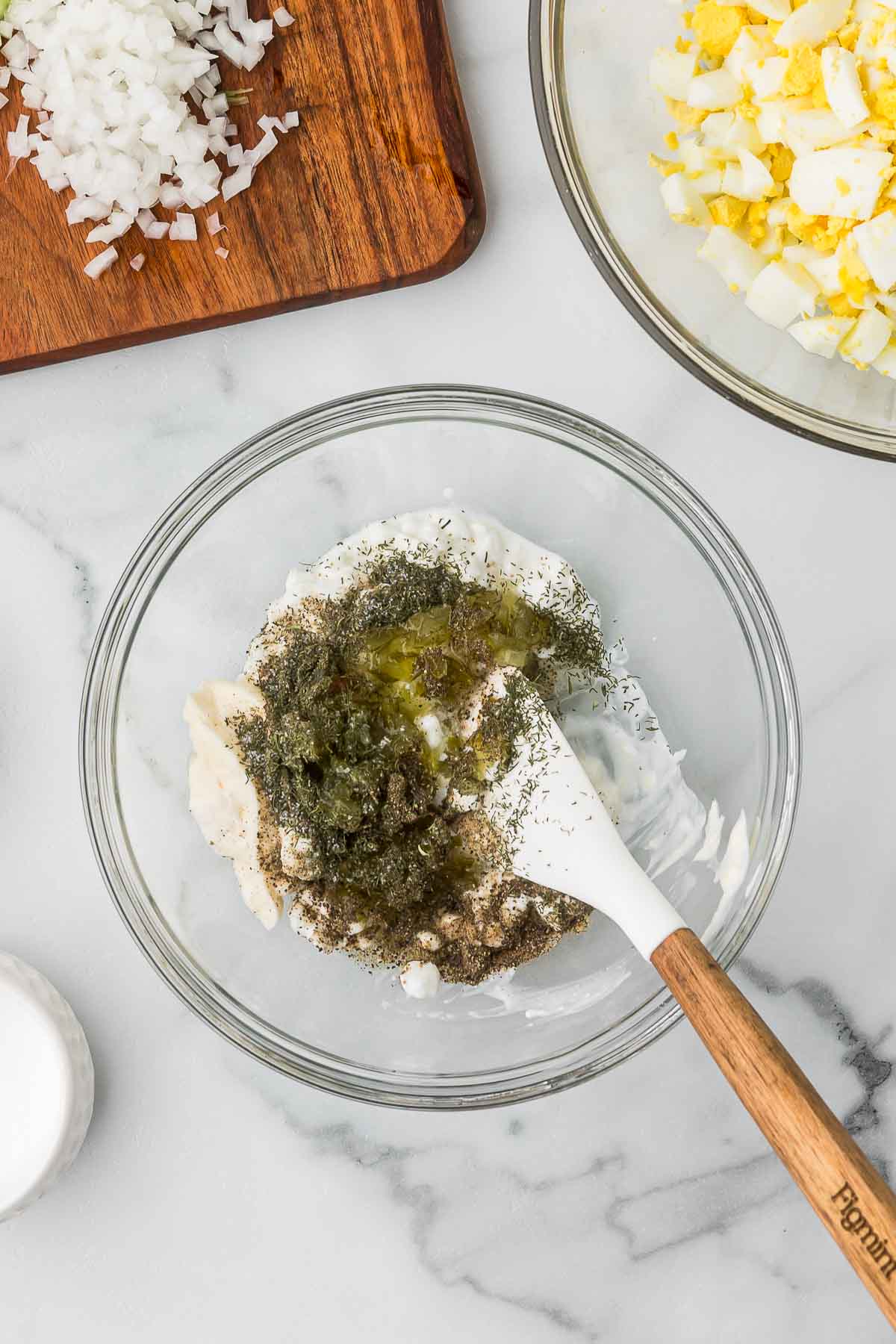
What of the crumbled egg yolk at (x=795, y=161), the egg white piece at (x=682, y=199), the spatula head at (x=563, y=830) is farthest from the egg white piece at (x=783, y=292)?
the spatula head at (x=563, y=830)

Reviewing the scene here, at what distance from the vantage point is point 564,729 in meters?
1.44

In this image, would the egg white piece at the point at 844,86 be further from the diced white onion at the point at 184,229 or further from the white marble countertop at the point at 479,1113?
the diced white onion at the point at 184,229

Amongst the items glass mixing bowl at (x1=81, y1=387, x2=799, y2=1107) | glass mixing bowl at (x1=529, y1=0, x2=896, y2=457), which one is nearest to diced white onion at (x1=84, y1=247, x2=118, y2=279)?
glass mixing bowl at (x1=81, y1=387, x2=799, y2=1107)

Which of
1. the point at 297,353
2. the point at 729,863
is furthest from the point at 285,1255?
the point at 297,353

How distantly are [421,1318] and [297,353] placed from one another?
1.40 m

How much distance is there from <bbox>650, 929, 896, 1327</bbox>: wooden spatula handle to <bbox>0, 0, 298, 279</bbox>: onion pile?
1.16m

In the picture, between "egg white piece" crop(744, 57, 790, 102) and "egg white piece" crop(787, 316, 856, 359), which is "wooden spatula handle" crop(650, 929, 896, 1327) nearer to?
"egg white piece" crop(787, 316, 856, 359)

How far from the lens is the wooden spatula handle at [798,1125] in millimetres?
990

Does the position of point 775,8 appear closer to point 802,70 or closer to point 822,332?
point 802,70

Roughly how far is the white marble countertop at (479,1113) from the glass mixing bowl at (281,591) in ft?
0.33

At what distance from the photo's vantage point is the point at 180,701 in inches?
60.5

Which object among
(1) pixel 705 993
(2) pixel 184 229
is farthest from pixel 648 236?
(1) pixel 705 993

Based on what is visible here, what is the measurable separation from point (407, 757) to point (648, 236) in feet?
2.40

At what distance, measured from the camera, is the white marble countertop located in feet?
5.13
